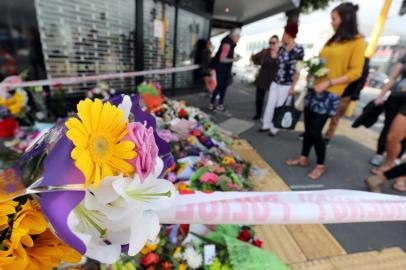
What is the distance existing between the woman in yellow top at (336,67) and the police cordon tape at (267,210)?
191 centimetres

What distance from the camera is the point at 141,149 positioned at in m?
0.40

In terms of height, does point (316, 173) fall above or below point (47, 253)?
below

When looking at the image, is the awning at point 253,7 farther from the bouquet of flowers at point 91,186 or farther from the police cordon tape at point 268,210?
the bouquet of flowers at point 91,186

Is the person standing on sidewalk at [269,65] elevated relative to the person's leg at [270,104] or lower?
elevated

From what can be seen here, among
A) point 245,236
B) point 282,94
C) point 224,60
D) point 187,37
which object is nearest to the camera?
point 245,236

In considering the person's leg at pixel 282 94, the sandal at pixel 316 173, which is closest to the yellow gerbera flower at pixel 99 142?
the sandal at pixel 316 173

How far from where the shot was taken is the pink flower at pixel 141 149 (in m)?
0.39

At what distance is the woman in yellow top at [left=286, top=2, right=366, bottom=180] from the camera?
91.3 inches

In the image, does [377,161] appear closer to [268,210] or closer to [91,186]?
[268,210]

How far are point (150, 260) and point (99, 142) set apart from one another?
1.05m

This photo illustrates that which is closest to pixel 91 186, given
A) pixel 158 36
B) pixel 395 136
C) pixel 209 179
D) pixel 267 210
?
pixel 267 210

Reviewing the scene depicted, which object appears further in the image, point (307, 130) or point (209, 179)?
point (307, 130)

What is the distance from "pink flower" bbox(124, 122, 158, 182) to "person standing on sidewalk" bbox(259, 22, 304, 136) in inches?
132

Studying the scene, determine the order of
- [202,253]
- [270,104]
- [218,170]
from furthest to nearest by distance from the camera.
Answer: [270,104]
[218,170]
[202,253]
